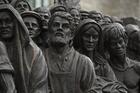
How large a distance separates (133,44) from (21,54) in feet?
9.54

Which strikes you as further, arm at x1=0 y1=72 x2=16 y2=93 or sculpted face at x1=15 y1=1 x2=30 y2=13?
sculpted face at x1=15 y1=1 x2=30 y2=13

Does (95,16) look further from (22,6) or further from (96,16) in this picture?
(22,6)

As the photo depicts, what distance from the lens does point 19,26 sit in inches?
318

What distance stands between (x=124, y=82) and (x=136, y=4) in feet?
32.7

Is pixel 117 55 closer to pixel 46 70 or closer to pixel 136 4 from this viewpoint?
pixel 46 70

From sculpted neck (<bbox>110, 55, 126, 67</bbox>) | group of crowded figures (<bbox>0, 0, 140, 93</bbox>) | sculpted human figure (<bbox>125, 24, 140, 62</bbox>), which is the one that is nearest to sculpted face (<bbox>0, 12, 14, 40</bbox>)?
group of crowded figures (<bbox>0, 0, 140, 93</bbox>)

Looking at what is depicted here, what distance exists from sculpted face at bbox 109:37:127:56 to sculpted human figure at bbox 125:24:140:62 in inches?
Result: 35.9

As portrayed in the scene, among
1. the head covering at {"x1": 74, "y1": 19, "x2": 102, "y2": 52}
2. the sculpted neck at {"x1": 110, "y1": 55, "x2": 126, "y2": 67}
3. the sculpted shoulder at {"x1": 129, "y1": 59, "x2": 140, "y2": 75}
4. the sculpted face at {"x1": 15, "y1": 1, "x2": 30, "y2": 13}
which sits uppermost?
the sculpted face at {"x1": 15, "y1": 1, "x2": 30, "y2": 13}

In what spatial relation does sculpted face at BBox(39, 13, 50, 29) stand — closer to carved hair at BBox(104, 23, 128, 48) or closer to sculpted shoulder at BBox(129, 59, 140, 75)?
carved hair at BBox(104, 23, 128, 48)

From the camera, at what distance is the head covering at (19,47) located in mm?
8070

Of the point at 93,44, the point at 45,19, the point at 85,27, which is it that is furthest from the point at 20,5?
the point at 93,44

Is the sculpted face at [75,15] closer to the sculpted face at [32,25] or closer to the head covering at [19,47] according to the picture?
the sculpted face at [32,25]

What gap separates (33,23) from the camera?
9102 millimetres

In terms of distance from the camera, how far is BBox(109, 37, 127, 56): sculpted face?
9570mm
